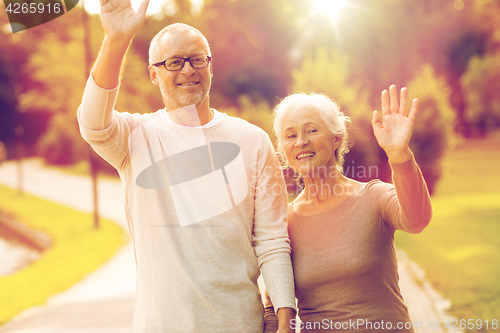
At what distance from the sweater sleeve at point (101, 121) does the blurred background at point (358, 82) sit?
184 inches

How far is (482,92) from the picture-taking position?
3491cm

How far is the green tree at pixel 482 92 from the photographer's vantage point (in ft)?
107

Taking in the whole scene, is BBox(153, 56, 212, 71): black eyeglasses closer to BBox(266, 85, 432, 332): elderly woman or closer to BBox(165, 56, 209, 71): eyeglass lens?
BBox(165, 56, 209, 71): eyeglass lens

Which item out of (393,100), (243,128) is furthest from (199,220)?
(393,100)

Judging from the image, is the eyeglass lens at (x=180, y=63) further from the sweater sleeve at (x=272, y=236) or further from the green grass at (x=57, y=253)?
the green grass at (x=57, y=253)

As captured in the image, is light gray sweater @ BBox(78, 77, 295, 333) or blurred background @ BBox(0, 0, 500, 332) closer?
light gray sweater @ BBox(78, 77, 295, 333)

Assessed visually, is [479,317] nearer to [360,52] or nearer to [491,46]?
[360,52]

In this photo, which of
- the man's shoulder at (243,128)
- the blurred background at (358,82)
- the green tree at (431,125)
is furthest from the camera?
the green tree at (431,125)

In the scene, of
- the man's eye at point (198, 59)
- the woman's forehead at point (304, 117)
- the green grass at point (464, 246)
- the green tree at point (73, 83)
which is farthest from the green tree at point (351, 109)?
the man's eye at point (198, 59)

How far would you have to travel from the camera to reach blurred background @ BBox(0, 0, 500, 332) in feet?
36.6

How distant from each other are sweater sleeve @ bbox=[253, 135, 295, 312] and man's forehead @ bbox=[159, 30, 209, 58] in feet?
2.14

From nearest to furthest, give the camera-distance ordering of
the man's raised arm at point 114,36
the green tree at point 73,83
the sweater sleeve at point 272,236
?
the man's raised arm at point 114,36
the sweater sleeve at point 272,236
the green tree at point 73,83

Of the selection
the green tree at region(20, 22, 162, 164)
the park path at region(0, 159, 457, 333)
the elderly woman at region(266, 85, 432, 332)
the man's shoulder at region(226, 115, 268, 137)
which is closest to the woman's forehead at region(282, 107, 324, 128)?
the elderly woman at region(266, 85, 432, 332)

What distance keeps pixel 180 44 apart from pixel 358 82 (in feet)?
63.1
